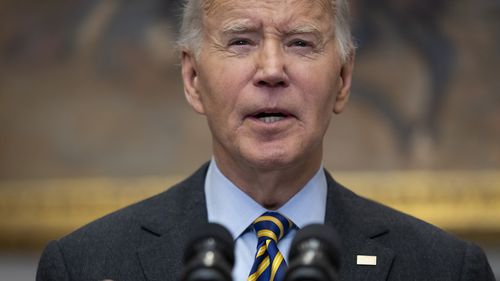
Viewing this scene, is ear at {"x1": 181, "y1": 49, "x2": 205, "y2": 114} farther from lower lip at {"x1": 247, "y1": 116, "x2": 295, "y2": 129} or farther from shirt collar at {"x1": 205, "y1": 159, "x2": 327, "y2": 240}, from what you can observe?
lower lip at {"x1": 247, "y1": 116, "x2": 295, "y2": 129}

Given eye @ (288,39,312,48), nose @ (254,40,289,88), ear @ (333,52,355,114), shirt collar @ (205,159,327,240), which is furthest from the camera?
ear @ (333,52,355,114)

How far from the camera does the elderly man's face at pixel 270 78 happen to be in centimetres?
323

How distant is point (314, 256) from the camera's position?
2.24m

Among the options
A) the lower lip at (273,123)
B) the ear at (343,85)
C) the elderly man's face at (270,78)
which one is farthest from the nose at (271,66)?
the ear at (343,85)

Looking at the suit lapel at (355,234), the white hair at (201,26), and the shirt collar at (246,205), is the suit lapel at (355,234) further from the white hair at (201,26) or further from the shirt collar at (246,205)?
the white hair at (201,26)

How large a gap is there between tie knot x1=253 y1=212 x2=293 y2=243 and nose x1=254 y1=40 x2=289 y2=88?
0.42m

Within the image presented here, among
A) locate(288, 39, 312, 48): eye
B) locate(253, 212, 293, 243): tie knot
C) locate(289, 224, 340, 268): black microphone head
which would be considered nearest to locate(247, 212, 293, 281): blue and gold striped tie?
locate(253, 212, 293, 243): tie knot

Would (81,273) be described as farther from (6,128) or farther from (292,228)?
(6,128)

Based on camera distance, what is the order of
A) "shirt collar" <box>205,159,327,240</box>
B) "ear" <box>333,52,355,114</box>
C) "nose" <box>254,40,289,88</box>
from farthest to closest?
"ear" <box>333,52,355,114</box> < "shirt collar" <box>205,159,327,240</box> < "nose" <box>254,40,289,88</box>

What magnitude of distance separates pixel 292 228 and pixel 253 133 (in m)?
0.33

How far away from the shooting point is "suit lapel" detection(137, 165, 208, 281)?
3.37 meters

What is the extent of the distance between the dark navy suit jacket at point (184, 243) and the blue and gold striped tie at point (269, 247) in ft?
0.69

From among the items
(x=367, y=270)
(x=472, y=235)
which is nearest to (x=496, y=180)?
(x=472, y=235)

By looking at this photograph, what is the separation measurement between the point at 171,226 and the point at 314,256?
4.39ft
